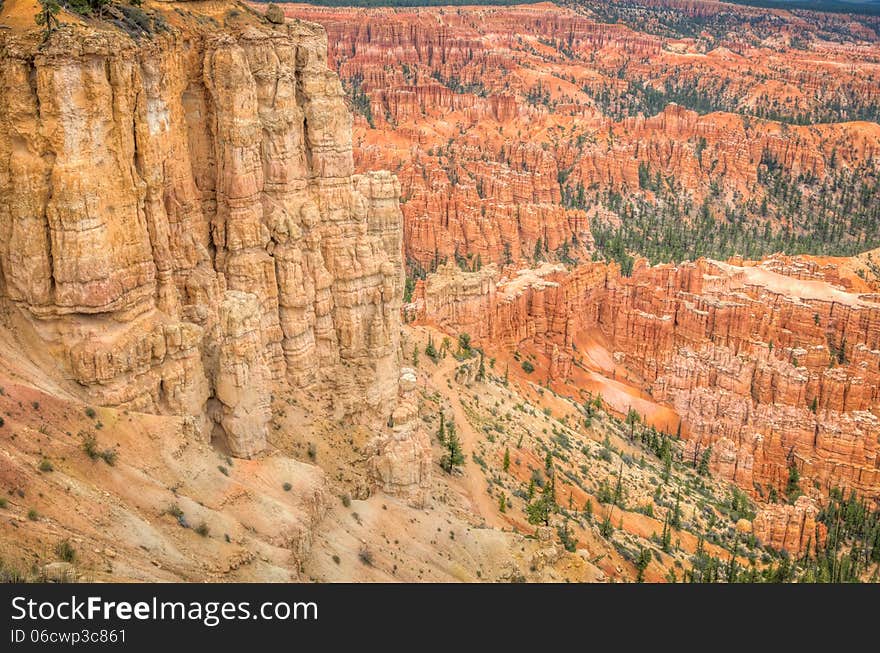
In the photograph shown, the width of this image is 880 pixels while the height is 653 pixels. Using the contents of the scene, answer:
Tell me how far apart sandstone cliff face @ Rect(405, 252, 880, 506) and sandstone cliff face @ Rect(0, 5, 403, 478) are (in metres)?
27.4

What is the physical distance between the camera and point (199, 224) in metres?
Answer: 24.2

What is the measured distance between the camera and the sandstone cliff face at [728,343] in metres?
50.9

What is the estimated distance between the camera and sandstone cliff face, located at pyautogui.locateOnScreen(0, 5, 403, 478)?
64.3 feet

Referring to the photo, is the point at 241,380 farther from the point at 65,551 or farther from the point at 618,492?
the point at 618,492

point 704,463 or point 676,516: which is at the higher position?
point 676,516

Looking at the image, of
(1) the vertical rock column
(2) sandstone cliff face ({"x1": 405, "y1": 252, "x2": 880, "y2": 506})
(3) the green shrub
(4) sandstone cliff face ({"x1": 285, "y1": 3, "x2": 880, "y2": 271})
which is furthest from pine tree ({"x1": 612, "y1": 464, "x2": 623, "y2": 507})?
(4) sandstone cliff face ({"x1": 285, "y1": 3, "x2": 880, "y2": 271})

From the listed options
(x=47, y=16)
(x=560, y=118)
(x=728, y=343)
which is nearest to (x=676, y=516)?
(x=728, y=343)

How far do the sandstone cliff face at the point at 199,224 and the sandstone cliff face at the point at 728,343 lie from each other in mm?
27392

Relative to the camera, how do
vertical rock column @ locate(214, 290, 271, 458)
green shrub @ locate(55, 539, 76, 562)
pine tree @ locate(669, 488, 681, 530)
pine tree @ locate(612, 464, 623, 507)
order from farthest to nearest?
1. pine tree @ locate(612, 464, 623, 507)
2. pine tree @ locate(669, 488, 681, 530)
3. vertical rock column @ locate(214, 290, 271, 458)
4. green shrub @ locate(55, 539, 76, 562)

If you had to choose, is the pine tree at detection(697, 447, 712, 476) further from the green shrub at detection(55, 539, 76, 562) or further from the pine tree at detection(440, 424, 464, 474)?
the green shrub at detection(55, 539, 76, 562)

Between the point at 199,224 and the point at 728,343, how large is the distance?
47.7m

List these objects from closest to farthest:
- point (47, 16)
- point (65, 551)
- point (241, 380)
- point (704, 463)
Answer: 1. point (65, 551)
2. point (47, 16)
3. point (241, 380)
4. point (704, 463)
